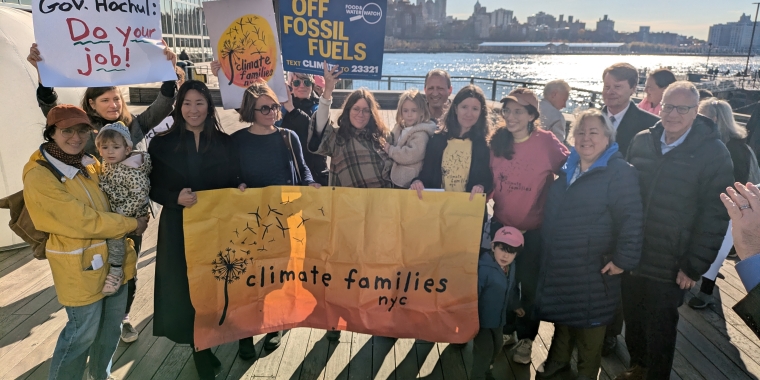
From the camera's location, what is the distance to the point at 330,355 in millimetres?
3676

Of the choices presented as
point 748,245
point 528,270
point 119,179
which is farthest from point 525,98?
point 119,179

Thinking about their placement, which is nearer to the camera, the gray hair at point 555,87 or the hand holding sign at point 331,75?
the hand holding sign at point 331,75

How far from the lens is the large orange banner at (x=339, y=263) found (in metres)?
3.31

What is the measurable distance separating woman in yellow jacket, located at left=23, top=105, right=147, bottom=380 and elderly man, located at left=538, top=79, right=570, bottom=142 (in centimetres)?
386

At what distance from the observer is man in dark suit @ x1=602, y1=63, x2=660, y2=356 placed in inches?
149

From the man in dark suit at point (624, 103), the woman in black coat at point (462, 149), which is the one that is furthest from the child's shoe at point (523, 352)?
the man in dark suit at point (624, 103)

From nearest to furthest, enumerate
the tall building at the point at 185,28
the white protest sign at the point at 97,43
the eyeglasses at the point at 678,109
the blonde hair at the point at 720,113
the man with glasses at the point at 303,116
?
1. the eyeglasses at the point at 678,109
2. the white protest sign at the point at 97,43
3. the blonde hair at the point at 720,113
4. the man with glasses at the point at 303,116
5. the tall building at the point at 185,28

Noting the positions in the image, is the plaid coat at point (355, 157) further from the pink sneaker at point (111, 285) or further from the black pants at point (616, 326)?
the black pants at point (616, 326)

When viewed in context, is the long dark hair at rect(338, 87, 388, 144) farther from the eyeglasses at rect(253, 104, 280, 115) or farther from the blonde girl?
the eyeglasses at rect(253, 104, 280, 115)

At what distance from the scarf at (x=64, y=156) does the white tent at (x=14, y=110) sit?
2912 mm

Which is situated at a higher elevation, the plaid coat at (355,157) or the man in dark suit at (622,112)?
the man in dark suit at (622,112)

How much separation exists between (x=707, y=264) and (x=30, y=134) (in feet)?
20.8

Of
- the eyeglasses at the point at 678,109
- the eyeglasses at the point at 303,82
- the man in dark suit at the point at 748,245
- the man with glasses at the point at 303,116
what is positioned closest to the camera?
the man in dark suit at the point at 748,245

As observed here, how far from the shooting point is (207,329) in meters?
3.29
